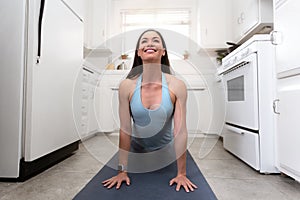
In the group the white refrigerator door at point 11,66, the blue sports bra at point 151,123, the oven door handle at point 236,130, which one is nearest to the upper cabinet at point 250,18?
the oven door handle at point 236,130

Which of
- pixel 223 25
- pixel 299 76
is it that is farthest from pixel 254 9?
pixel 299 76

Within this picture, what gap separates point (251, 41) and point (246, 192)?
84cm

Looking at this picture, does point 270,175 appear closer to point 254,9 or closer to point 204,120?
point 204,120

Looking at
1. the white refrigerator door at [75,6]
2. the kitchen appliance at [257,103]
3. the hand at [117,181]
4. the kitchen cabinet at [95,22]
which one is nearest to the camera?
the hand at [117,181]

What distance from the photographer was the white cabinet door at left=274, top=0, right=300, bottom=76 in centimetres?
99

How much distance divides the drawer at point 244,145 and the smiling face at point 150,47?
76cm

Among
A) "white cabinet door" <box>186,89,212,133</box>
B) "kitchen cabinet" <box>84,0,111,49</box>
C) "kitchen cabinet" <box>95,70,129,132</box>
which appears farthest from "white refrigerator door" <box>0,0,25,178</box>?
"kitchen cabinet" <box>84,0,111,49</box>

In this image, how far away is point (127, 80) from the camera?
104 centimetres

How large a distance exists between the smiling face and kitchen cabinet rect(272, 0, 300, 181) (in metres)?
0.60

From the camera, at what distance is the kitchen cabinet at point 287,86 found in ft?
3.26

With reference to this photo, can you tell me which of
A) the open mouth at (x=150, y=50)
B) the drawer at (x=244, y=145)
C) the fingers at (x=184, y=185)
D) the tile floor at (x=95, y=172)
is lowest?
the tile floor at (x=95, y=172)

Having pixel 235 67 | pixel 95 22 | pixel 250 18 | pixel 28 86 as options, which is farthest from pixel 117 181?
pixel 95 22

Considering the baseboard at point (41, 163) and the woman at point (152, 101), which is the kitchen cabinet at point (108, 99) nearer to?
the woman at point (152, 101)

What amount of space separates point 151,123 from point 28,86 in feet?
2.06
